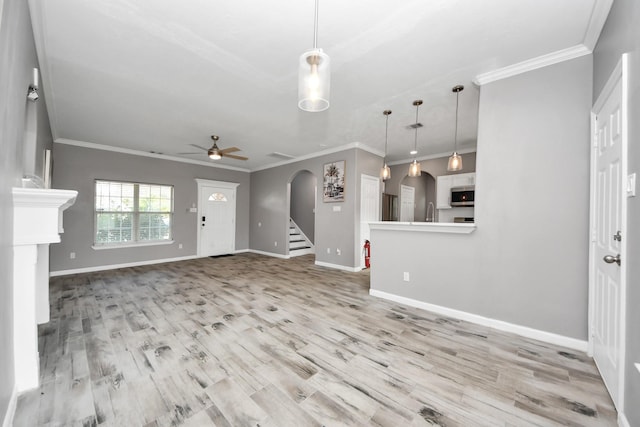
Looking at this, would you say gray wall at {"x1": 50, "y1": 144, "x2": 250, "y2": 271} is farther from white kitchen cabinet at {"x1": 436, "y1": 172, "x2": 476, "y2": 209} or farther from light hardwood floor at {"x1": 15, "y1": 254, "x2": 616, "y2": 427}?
white kitchen cabinet at {"x1": 436, "y1": 172, "x2": 476, "y2": 209}

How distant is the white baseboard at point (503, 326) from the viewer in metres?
2.29

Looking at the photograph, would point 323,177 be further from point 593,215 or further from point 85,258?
point 85,258

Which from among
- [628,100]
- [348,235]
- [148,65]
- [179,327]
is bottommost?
[179,327]

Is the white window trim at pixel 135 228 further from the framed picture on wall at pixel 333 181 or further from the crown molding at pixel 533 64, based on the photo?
the crown molding at pixel 533 64

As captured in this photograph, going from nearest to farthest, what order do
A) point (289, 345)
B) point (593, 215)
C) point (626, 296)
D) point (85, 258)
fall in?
point (626, 296) → point (593, 215) → point (289, 345) → point (85, 258)

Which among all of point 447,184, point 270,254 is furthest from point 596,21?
point 270,254

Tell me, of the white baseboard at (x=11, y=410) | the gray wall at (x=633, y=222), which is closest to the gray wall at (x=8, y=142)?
the white baseboard at (x=11, y=410)

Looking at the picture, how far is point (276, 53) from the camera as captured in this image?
2422 mm

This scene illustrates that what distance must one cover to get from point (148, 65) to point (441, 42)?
2.93 metres

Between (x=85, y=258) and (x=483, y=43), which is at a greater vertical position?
(x=483, y=43)

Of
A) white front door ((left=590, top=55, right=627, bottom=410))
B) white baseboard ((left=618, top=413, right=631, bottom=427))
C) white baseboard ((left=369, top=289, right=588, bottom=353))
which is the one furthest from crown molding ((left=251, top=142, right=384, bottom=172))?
white baseboard ((left=618, top=413, right=631, bottom=427))

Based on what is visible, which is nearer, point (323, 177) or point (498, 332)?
point (498, 332)

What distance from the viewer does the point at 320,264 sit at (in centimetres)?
596

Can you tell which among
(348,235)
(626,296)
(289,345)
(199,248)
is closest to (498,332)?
(626,296)
